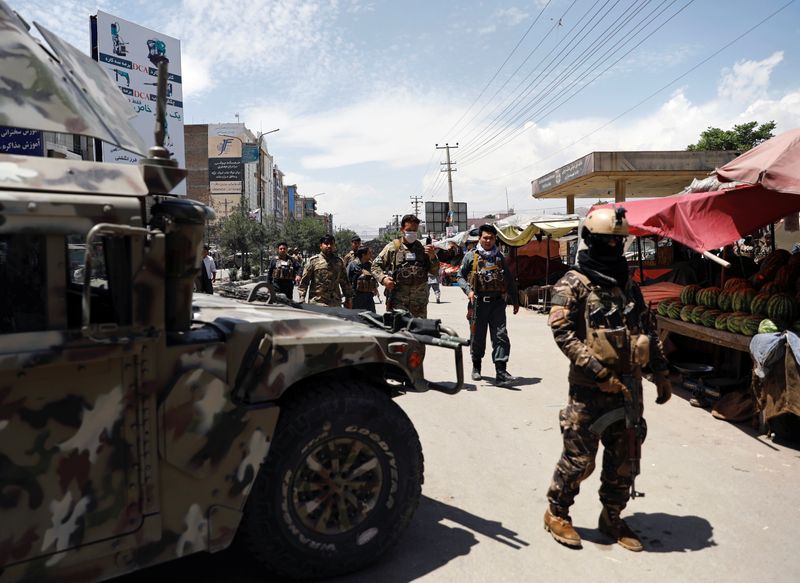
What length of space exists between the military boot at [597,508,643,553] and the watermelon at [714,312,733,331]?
3314 millimetres

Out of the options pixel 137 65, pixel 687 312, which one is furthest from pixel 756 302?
pixel 137 65

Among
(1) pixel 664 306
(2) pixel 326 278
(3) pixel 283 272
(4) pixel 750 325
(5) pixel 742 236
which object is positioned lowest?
(4) pixel 750 325

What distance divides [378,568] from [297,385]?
105 centimetres

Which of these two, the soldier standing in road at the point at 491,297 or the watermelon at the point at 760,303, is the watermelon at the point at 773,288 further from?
the soldier standing in road at the point at 491,297

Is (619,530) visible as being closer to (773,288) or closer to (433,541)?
(433,541)

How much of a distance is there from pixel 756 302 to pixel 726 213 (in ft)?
3.09

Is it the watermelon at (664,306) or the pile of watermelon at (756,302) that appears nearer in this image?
the pile of watermelon at (756,302)

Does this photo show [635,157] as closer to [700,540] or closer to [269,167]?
[700,540]

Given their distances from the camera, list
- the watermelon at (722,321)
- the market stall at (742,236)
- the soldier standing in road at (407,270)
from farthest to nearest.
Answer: the soldier standing in road at (407,270) < the watermelon at (722,321) < the market stall at (742,236)

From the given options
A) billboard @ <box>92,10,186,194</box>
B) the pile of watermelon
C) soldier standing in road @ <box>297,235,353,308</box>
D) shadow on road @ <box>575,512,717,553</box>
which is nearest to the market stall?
the pile of watermelon

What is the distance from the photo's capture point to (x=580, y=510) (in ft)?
12.6

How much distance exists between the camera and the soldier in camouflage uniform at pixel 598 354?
329cm

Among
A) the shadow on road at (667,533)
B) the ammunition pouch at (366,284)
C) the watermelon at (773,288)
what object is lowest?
the shadow on road at (667,533)

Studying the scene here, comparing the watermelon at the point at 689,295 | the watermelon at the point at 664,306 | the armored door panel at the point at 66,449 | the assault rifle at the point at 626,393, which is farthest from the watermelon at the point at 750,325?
the armored door panel at the point at 66,449
